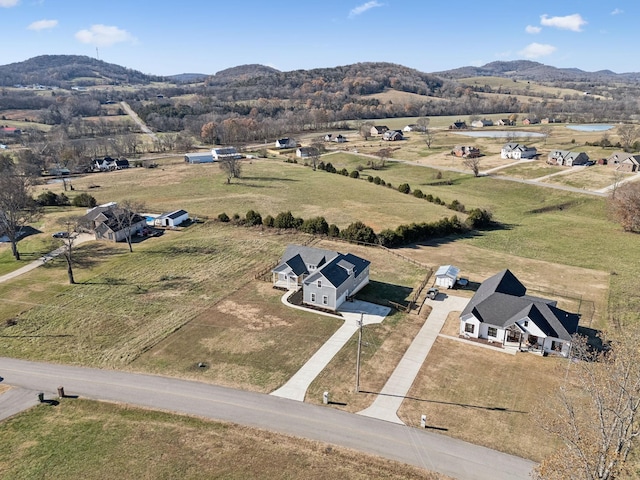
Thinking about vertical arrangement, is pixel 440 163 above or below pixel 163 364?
above

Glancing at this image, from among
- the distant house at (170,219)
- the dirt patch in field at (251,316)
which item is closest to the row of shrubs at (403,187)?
the distant house at (170,219)

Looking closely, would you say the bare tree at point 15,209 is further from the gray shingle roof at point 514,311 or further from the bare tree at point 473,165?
the bare tree at point 473,165

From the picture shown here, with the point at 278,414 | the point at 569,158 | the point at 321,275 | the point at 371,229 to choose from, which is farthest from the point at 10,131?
the point at 569,158

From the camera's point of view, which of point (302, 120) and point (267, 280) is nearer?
point (267, 280)

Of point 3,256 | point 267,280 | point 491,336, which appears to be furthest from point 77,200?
point 491,336

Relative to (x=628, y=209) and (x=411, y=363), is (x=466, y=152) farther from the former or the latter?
A: (x=411, y=363)

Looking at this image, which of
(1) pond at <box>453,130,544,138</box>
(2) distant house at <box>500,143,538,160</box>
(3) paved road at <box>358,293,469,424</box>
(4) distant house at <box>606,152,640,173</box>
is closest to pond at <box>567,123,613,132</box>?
(1) pond at <box>453,130,544,138</box>

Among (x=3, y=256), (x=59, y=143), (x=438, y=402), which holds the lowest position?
(x=438, y=402)

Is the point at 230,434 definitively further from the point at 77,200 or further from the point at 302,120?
the point at 302,120
